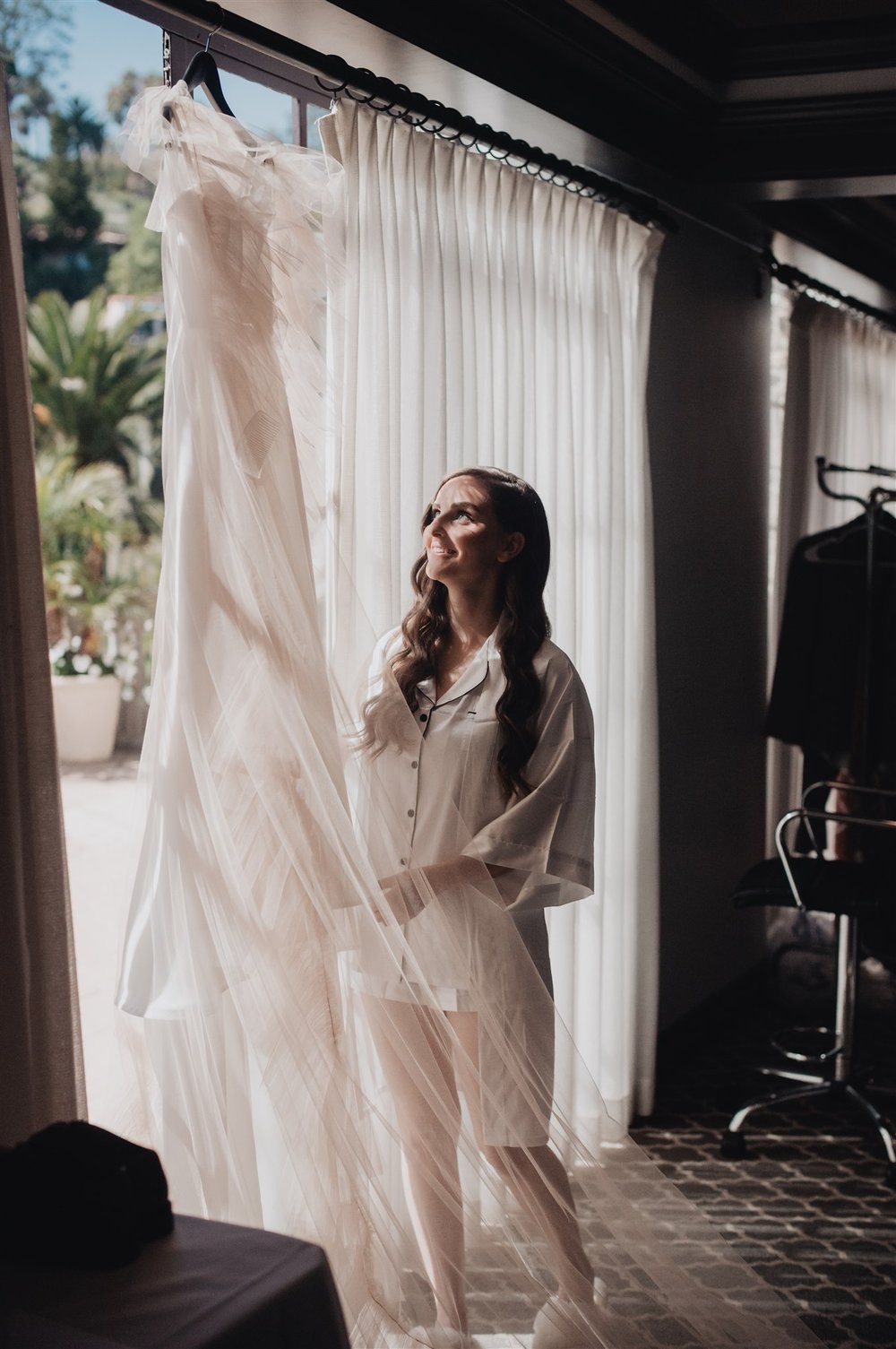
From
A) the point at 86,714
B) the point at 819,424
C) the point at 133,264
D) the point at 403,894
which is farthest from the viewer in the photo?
the point at 133,264

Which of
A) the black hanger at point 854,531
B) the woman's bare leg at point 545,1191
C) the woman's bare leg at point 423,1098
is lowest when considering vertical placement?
the woman's bare leg at point 545,1191

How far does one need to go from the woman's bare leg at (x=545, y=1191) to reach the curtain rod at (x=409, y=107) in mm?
1640

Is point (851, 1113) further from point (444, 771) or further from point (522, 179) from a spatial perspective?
point (522, 179)

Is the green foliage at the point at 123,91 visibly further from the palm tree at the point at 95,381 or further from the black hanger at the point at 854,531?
the black hanger at the point at 854,531

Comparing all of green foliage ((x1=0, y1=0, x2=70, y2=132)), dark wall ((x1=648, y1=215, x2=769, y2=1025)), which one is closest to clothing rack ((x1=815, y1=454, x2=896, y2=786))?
dark wall ((x1=648, y1=215, x2=769, y2=1025))

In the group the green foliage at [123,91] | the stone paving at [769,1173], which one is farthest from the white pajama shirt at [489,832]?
the green foliage at [123,91]

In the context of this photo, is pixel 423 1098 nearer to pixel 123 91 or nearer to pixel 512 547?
pixel 512 547

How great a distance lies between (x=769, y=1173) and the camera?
3.32 metres

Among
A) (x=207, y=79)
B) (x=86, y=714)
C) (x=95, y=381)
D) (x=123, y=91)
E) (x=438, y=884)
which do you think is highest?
(x=123, y=91)

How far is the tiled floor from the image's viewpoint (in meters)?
2.77

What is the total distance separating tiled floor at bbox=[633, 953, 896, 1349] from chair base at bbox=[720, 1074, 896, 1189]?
0.03 m

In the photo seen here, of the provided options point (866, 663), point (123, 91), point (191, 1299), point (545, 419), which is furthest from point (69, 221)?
point (191, 1299)

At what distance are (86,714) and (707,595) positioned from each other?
307 inches

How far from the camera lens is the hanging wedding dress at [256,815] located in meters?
1.86
